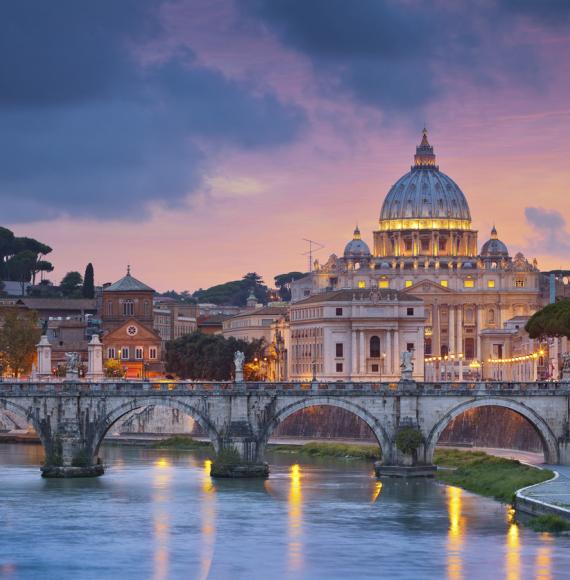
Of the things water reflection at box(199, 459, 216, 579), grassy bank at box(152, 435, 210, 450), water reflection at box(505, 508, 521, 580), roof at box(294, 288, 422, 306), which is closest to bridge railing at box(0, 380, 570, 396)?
water reflection at box(199, 459, 216, 579)

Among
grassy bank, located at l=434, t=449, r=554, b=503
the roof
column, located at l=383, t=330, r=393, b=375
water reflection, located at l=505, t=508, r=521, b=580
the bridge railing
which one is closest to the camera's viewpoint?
water reflection, located at l=505, t=508, r=521, b=580

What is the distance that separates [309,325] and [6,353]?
5301 centimetres

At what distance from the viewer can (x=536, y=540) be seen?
70.7m

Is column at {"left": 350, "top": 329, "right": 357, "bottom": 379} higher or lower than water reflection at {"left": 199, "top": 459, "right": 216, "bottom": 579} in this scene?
higher

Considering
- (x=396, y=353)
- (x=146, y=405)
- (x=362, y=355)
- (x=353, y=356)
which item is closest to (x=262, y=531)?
(x=146, y=405)

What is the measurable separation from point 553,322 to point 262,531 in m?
47.4

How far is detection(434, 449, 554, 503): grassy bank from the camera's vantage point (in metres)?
85.4

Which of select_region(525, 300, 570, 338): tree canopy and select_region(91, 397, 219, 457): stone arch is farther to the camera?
select_region(525, 300, 570, 338): tree canopy

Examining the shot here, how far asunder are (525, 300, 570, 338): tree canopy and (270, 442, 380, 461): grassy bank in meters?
12.7

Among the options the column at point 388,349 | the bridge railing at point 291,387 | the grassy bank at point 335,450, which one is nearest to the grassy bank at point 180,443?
the grassy bank at point 335,450

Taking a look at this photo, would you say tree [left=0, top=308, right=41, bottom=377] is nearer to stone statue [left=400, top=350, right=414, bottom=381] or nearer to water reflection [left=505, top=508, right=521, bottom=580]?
stone statue [left=400, top=350, right=414, bottom=381]

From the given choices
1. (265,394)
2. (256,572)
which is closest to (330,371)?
(265,394)

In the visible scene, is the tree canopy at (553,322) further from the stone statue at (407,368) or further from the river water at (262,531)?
the river water at (262,531)

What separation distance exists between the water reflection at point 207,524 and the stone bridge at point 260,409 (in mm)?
3178
